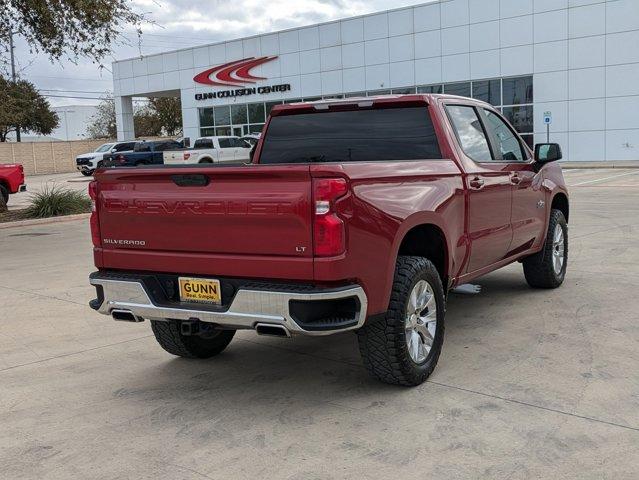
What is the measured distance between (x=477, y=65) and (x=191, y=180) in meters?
33.3

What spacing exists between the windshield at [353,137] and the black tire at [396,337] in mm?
1210

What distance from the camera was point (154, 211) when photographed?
4.38 meters

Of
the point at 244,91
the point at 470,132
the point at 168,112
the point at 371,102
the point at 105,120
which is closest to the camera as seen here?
the point at 371,102

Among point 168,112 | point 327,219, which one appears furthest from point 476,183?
point 168,112

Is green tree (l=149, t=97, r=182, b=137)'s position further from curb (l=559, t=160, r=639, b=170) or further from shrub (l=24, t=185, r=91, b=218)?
shrub (l=24, t=185, r=91, b=218)

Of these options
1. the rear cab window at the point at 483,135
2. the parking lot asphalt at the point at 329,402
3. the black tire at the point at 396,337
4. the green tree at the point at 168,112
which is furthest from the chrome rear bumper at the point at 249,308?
the green tree at the point at 168,112

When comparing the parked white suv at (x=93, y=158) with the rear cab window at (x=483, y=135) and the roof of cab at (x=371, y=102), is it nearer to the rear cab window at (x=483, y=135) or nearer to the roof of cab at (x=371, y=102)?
the roof of cab at (x=371, y=102)

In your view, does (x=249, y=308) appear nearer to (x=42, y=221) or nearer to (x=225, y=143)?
(x=42, y=221)

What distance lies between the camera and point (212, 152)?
1230 inches

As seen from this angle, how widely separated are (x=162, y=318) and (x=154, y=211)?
0.68 m

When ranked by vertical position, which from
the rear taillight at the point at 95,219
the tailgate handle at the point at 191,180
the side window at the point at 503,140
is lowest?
the rear taillight at the point at 95,219

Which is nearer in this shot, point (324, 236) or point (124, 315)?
point (324, 236)

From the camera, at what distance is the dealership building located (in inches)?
1247

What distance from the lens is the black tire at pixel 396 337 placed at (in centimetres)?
429
